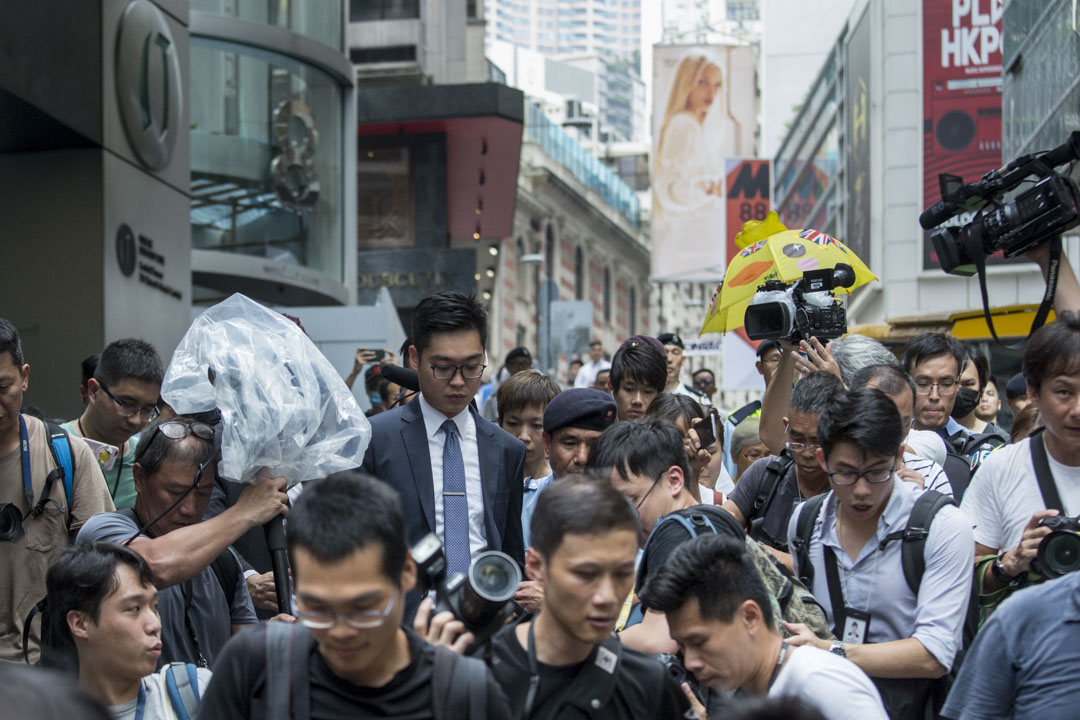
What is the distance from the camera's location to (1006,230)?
607 cm

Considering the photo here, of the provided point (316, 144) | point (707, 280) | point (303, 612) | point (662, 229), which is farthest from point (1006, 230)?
point (662, 229)

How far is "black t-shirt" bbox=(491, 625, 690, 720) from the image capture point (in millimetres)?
3332

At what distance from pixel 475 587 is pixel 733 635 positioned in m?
0.74

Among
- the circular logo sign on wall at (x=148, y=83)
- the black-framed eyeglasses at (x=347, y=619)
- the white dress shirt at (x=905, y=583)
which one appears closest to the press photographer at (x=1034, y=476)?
the white dress shirt at (x=905, y=583)

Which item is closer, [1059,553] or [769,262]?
[1059,553]

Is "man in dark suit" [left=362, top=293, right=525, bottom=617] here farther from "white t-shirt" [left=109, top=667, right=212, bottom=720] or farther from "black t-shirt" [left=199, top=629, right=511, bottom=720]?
"black t-shirt" [left=199, top=629, right=511, bottom=720]

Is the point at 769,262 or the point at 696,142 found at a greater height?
the point at 696,142

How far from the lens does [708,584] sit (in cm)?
350

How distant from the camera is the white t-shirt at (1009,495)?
4.47m

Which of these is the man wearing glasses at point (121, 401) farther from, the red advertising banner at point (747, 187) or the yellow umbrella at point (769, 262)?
the red advertising banner at point (747, 187)

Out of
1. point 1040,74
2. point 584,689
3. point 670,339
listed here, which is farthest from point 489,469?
point 1040,74

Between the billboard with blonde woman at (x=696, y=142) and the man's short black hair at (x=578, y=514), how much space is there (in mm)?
31062

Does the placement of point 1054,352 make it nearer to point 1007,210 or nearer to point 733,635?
point 733,635

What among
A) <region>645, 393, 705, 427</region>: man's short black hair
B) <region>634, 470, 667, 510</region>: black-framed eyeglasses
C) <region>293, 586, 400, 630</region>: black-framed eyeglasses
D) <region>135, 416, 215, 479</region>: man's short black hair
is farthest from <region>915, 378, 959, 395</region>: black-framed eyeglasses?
<region>293, 586, 400, 630</region>: black-framed eyeglasses
